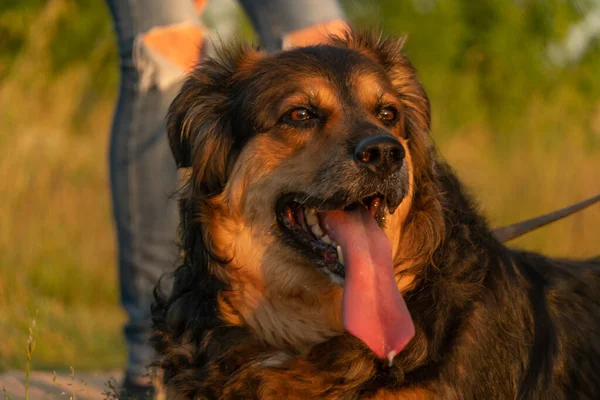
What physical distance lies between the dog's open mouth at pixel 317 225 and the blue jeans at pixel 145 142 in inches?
38.8

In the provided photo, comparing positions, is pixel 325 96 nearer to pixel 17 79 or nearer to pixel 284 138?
pixel 284 138

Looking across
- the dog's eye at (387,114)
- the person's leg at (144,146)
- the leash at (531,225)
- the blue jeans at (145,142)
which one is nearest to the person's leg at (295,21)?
the blue jeans at (145,142)

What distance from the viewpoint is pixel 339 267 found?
334cm

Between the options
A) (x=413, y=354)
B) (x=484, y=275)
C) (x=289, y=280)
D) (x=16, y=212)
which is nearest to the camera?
(x=413, y=354)

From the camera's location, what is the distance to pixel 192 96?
369cm

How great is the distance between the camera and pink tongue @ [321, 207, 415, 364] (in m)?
3.11

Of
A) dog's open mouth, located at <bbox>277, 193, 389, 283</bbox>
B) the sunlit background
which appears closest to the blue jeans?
the sunlit background

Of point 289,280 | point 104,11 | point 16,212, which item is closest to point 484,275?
point 289,280

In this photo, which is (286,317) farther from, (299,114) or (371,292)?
(299,114)

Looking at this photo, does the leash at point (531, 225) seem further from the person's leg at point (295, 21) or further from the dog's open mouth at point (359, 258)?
the person's leg at point (295, 21)

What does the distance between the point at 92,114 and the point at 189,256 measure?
671cm

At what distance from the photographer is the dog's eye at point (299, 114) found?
11.6 ft

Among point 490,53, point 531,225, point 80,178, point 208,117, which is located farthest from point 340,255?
point 490,53

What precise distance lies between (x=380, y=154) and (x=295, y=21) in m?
1.30
